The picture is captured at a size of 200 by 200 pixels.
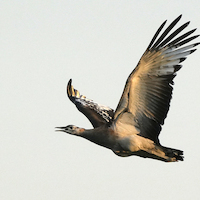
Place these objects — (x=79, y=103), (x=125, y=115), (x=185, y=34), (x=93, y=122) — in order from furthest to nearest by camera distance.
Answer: (x=79, y=103)
(x=93, y=122)
(x=125, y=115)
(x=185, y=34)

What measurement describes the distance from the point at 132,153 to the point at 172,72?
2.72 meters

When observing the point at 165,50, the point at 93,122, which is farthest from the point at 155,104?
the point at 93,122

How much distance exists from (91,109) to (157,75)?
Answer: 4579 millimetres

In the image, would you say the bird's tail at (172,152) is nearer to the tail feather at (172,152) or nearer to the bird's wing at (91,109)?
the tail feather at (172,152)

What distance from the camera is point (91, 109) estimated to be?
19.3 metres

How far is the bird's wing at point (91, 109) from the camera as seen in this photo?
18.4m

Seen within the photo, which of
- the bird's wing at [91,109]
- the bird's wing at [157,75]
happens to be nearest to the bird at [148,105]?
the bird's wing at [157,75]

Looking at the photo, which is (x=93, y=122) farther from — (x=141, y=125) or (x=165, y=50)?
(x=165, y=50)

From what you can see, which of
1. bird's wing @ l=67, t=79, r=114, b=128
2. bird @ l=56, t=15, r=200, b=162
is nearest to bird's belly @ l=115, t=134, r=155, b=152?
bird @ l=56, t=15, r=200, b=162

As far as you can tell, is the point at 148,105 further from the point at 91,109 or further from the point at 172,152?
the point at 91,109

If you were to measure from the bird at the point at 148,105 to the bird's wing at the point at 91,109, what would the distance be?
1.50 meters

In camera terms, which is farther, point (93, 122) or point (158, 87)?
point (93, 122)

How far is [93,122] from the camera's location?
1820 centimetres

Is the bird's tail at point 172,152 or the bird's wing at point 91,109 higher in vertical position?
the bird's wing at point 91,109
